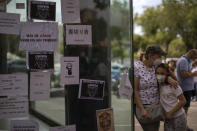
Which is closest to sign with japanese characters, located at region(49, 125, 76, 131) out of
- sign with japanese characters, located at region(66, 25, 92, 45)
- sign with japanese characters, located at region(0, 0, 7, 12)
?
sign with japanese characters, located at region(66, 25, 92, 45)

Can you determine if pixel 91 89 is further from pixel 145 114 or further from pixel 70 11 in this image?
pixel 70 11

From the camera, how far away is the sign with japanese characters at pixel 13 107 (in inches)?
129

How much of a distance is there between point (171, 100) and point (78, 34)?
1.27 m

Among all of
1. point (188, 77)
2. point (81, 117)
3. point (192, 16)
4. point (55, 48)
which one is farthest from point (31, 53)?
point (192, 16)

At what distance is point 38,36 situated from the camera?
3.31 meters

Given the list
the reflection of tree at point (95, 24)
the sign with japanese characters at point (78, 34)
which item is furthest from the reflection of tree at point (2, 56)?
the reflection of tree at point (95, 24)

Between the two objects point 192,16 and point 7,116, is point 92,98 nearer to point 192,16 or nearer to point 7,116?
point 7,116

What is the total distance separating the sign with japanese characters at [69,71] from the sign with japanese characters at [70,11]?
41cm

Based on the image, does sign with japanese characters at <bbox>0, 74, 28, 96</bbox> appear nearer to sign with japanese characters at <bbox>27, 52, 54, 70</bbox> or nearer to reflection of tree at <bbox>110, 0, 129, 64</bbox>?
sign with japanese characters at <bbox>27, 52, 54, 70</bbox>

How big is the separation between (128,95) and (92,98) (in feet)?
1.53

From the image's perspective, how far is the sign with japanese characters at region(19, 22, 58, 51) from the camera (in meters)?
3.28

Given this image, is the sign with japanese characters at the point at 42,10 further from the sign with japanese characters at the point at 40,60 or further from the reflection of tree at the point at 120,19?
the reflection of tree at the point at 120,19

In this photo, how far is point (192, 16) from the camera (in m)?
34.2

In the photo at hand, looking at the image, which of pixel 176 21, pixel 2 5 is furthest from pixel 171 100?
pixel 176 21
